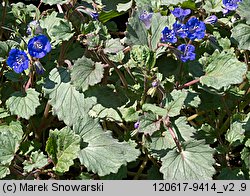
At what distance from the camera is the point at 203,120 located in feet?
11.9

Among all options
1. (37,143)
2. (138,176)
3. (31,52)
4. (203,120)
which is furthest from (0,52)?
(203,120)

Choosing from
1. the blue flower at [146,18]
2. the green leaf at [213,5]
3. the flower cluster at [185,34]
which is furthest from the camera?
the green leaf at [213,5]

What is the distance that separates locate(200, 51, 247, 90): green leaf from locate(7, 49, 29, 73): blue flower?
1040 mm

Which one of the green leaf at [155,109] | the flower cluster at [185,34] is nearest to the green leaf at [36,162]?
the green leaf at [155,109]

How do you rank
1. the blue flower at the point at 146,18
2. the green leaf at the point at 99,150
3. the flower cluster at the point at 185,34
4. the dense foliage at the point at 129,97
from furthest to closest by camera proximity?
the blue flower at the point at 146,18 → the flower cluster at the point at 185,34 → the dense foliage at the point at 129,97 → the green leaf at the point at 99,150

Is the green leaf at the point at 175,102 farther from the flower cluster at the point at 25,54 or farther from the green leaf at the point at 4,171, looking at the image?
the green leaf at the point at 4,171

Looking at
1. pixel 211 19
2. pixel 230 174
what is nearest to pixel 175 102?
pixel 230 174

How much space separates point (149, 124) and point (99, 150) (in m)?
0.33

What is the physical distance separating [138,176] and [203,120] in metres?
0.59

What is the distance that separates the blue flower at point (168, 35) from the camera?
310 centimetres

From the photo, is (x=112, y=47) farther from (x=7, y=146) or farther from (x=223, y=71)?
(x=7, y=146)

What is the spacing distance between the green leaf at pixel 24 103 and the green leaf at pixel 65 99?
0.28 ft

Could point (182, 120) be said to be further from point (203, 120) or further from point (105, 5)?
point (105, 5)

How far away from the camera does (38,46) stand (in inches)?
123
